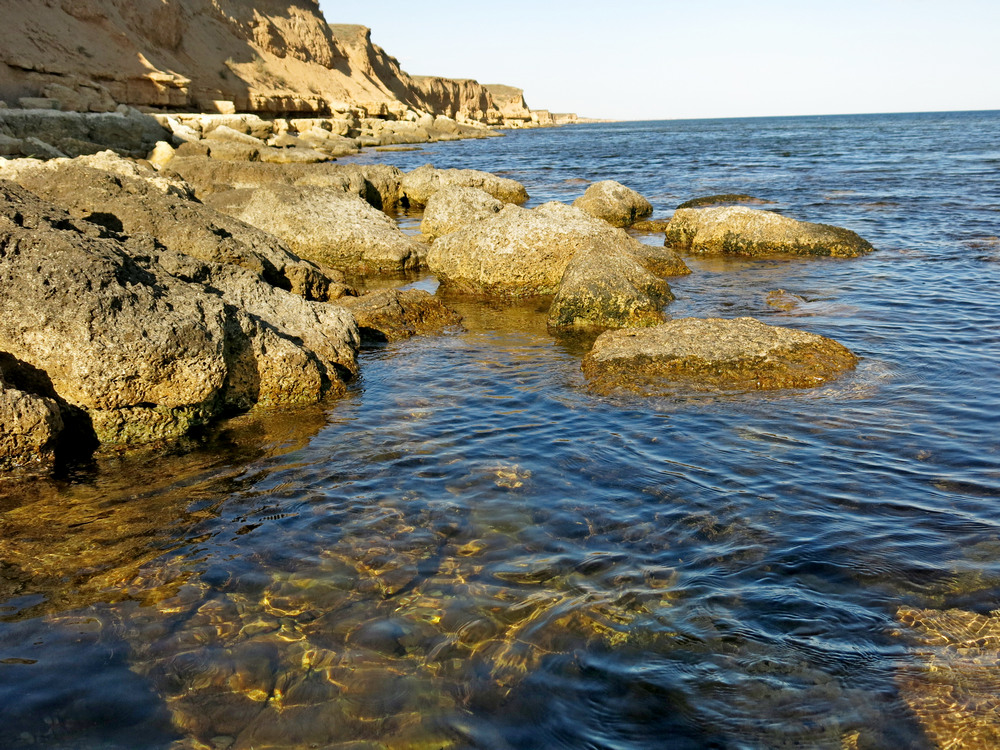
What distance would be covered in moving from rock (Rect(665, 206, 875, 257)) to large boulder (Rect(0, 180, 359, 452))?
9.25 m

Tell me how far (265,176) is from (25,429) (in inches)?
393

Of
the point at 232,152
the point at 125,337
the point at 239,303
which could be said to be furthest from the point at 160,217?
the point at 232,152

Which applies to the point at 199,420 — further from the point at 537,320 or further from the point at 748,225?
the point at 748,225

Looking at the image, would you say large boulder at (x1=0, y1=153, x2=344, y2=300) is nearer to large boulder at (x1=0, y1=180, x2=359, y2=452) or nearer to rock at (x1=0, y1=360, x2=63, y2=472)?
large boulder at (x1=0, y1=180, x2=359, y2=452)

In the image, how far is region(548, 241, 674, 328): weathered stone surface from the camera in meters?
8.72

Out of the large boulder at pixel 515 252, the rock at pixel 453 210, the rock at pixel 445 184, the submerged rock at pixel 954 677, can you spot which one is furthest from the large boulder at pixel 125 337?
the rock at pixel 445 184

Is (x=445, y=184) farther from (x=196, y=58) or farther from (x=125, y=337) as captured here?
(x=196, y=58)

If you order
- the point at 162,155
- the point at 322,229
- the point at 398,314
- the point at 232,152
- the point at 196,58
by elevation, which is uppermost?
the point at 196,58

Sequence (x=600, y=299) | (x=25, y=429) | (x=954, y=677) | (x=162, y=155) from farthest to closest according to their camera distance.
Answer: (x=162, y=155) < (x=600, y=299) < (x=25, y=429) < (x=954, y=677)

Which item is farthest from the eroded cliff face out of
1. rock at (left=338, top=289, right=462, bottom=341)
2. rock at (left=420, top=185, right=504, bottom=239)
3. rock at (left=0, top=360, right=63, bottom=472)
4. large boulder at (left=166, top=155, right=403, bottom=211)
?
rock at (left=0, top=360, right=63, bottom=472)

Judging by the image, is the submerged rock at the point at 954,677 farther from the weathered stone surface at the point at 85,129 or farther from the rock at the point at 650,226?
the weathered stone surface at the point at 85,129

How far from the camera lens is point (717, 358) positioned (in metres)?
6.79

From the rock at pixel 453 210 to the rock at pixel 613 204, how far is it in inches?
108

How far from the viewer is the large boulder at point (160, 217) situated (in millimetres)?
7668
